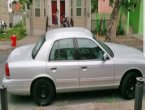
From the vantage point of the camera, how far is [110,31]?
14.1 meters

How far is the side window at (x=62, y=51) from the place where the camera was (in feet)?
20.3

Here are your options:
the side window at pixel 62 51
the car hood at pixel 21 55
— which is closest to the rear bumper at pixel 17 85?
the car hood at pixel 21 55

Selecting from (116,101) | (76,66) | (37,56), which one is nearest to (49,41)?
(37,56)

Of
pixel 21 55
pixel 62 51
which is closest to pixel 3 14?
pixel 21 55

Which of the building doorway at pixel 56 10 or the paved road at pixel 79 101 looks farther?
the building doorway at pixel 56 10

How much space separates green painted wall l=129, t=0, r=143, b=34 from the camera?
64.8 feet

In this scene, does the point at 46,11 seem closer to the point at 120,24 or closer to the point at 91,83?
the point at 120,24

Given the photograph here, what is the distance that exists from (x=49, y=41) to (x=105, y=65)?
1391mm

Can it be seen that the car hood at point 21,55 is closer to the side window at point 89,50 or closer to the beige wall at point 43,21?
the side window at point 89,50

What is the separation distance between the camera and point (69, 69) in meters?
6.13

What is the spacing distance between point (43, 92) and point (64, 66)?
76cm

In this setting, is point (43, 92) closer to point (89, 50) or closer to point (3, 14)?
point (89, 50)

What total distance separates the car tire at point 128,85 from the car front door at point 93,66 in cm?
32

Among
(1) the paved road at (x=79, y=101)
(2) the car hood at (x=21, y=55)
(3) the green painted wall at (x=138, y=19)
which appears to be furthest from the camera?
(3) the green painted wall at (x=138, y=19)
